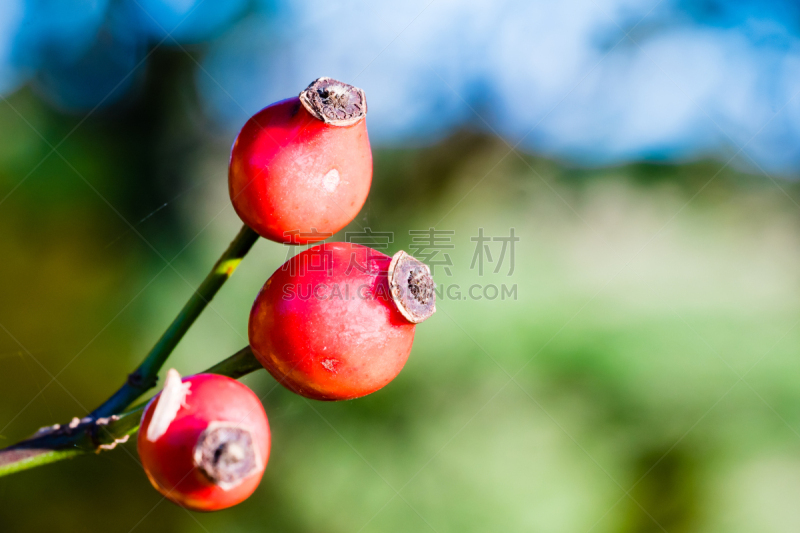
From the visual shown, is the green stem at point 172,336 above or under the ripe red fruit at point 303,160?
under

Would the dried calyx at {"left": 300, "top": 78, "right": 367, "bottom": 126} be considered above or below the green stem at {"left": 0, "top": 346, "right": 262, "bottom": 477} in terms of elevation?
above

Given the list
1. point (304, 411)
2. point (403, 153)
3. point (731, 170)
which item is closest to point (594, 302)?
point (731, 170)

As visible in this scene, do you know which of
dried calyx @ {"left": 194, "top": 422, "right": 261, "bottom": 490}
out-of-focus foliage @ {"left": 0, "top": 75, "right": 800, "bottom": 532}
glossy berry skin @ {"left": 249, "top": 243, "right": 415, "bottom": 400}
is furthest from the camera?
out-of-focus foliage @ {"left": 0, "top": 75, "right": 800, "bottom": 532}

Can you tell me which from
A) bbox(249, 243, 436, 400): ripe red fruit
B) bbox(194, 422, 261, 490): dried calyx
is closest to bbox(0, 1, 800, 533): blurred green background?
bbox(249, 243, 436, 400): ripe red fruit

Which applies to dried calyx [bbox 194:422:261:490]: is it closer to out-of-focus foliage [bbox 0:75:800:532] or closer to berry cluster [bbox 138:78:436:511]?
berry cluster [bbox 138:78:436:511]

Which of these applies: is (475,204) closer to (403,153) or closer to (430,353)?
(403,153)

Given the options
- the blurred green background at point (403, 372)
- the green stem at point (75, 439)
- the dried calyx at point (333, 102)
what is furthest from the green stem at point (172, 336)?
the blurred green background at point (403, 372)

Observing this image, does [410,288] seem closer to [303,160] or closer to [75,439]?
[303,160]

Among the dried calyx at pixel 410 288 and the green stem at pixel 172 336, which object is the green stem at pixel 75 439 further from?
the dried calyx at pixel 410 288
